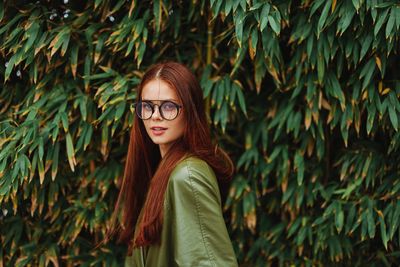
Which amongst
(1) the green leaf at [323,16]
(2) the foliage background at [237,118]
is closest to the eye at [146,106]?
(2) the foliage background at [237,118]

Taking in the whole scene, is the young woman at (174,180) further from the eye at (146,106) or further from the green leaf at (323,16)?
the green leaf at (323,16)

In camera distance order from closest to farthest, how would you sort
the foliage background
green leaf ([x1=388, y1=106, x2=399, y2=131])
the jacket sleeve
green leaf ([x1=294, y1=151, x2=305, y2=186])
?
the jacket sleeve, green leaf ([x1=388, y1=106, x2=399, y2=131]), the foliage background, green leaf ([x1=294, y1=151, x2=305, y2=186])

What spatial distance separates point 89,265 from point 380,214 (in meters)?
1.55

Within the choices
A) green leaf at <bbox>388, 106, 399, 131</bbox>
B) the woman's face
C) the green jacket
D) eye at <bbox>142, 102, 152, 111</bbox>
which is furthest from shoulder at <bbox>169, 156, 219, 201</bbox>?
green leaf at <bbox>388, 106, 399, 131</bbox>

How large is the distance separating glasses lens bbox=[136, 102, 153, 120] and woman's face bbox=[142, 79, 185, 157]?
2 cm

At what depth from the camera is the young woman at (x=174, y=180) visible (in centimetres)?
196

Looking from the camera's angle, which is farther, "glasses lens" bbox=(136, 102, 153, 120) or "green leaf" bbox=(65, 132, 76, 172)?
"green leaf" bbox=(65, 132, 76, 172)

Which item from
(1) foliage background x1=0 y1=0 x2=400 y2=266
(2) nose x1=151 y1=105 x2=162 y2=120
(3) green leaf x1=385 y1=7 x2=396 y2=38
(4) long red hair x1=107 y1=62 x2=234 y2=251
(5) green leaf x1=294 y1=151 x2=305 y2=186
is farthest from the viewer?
(5) green leaf x1=294 y1=151 x2=305 y2=186

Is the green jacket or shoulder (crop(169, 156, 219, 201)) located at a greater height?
shoulder (crop(169, 156, 219, 201))

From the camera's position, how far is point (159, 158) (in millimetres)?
2477

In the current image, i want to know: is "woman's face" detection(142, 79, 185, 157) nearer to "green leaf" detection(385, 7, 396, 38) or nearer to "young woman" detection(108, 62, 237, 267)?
"young woman" detection(108, 62, 237, 267)

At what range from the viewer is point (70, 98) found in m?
2.94

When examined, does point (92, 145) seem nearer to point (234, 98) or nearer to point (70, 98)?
point (70, 98)

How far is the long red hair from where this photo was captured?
208 centimetres
